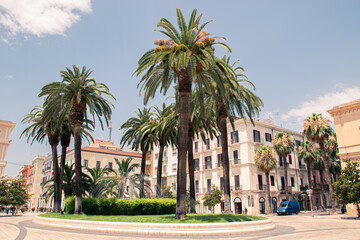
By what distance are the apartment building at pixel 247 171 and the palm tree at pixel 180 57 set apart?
91.7 ft

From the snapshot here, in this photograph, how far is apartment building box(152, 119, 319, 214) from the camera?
47531 millimetres

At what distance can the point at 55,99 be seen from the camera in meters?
25.7

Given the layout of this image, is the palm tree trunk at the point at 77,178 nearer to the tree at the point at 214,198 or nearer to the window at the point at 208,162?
the tree at the point at 214,198

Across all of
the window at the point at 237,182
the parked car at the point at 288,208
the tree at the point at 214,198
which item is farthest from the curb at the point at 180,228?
the window at the point at 237,182

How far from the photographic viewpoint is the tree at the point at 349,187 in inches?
1108

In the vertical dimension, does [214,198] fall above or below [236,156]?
below

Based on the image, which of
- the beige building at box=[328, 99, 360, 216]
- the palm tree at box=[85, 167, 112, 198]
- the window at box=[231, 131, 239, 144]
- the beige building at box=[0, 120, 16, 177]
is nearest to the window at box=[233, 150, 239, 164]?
the window at box=[231, 131, 239, 144]

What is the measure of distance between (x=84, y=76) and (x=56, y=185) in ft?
45.7

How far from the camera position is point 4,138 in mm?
64938

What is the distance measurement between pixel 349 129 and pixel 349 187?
8859mm

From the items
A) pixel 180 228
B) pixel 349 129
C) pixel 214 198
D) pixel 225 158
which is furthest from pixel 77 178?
pixel 349 129

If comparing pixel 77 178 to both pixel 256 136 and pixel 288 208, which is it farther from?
pixel 256 136

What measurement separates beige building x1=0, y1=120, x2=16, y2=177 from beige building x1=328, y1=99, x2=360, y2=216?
65856 mm

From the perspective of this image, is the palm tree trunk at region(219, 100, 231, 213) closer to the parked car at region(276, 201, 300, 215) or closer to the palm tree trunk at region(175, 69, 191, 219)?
the palm tree trunk at region(175, 69, 191, 219)
